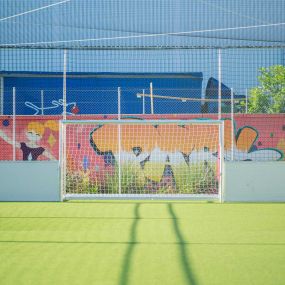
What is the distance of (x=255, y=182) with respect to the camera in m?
10.2

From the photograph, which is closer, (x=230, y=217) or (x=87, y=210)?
(x=230, y=217)

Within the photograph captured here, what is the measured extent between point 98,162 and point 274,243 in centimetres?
697

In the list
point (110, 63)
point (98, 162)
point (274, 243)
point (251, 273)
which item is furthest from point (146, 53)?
point (251, 273)

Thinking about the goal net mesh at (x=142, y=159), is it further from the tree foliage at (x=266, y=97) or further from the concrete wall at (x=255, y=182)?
the tree foliage at (x=266, y=97)

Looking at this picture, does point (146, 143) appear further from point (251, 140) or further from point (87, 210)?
point (87, 210)

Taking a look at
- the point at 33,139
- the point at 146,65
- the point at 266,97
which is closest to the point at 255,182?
the point at 266,97

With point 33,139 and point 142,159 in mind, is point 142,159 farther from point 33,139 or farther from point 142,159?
point 33,139

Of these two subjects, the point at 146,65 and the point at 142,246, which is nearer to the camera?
the point at 142,246

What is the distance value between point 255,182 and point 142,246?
5.18 meters

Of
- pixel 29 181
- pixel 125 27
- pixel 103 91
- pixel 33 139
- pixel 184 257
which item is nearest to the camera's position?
pixel 184 257

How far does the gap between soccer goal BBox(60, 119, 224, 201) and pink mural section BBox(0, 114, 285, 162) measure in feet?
0.37

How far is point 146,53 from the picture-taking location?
12.0 metres

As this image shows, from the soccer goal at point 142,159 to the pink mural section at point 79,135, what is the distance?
0.11m

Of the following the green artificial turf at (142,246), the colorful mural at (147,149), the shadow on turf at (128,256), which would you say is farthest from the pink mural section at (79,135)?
the shadow on turf at (128,256)
